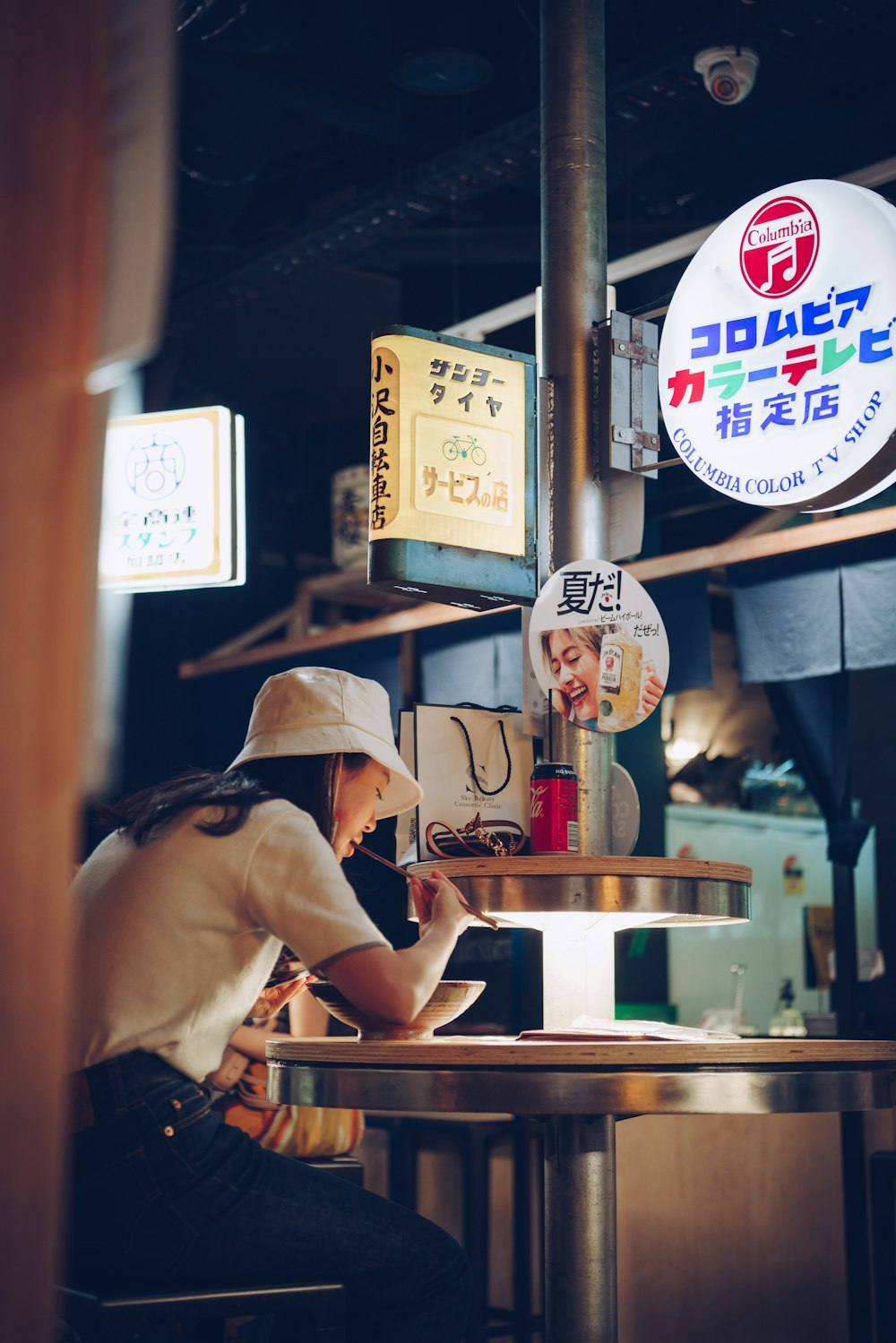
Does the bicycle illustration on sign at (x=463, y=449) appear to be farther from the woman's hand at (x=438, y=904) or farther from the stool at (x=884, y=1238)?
the stool at (x=884, y=1238)

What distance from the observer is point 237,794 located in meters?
2.45

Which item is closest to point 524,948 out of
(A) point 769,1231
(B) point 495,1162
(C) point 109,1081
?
(B) point 495,1162

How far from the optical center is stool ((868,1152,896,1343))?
3.95 meters

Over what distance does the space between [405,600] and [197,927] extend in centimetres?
493

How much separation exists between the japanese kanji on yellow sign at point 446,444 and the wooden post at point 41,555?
2547 mm

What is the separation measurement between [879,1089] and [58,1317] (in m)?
1.40

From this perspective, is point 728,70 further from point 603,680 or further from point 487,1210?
point 487,1210

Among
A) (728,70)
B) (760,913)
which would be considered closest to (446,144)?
(728,70)

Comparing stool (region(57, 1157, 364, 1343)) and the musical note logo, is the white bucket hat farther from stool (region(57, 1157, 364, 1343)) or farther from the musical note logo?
the musical note logo

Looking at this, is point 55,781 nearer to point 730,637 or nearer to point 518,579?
point 518,579

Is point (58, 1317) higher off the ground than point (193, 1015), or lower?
lower

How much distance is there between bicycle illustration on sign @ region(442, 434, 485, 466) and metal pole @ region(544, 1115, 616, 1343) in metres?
1.65

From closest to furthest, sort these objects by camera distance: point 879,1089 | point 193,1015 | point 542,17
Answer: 1. point 193,1015
2. point 879,1089
3. point 542,17

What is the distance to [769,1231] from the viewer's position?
4141 millimetres
